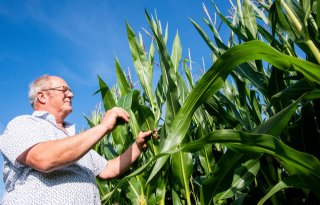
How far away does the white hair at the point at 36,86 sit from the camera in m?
1.81

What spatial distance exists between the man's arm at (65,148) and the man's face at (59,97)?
15.4 inches

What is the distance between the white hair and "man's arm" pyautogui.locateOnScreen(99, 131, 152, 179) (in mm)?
480

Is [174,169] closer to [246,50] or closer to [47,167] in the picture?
[47,167]

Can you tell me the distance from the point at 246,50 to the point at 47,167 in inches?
35.7

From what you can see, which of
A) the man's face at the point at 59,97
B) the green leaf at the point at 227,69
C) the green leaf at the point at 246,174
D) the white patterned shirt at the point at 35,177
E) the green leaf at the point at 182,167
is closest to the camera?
the green leaf at the point at 227,69

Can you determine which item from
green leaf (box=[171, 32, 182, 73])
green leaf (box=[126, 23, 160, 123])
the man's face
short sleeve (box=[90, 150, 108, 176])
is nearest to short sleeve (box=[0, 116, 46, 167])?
the man's face

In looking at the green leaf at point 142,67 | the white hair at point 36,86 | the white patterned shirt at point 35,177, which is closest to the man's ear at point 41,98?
the white hair at point 36,86

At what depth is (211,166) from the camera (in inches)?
59.4

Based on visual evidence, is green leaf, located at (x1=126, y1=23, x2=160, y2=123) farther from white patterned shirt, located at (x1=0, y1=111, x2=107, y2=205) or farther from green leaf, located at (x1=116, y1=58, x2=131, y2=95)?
white patterned shirt, located at (x1=0, y1=111, x2=107, y2=205)

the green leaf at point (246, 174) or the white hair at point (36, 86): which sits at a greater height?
the white hair at point (36, 86)

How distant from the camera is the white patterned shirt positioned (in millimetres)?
1439

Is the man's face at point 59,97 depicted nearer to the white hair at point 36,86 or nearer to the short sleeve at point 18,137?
the white hair at point 36,86

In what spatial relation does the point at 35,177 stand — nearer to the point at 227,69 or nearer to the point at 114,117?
the point at 114,117

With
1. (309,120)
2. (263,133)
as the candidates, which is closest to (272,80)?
(309,120)
